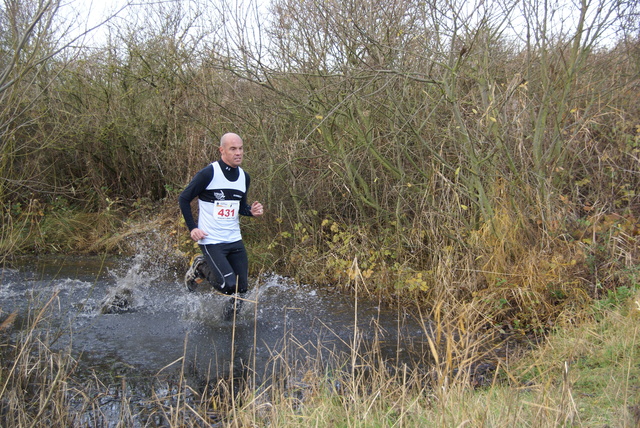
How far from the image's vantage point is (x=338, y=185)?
891cm

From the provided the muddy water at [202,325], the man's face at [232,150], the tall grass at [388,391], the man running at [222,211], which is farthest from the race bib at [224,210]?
the tall grass at [388,391]

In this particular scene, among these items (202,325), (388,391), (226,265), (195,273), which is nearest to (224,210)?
(226,265)

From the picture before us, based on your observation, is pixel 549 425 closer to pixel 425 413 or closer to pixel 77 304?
pixel 425 413

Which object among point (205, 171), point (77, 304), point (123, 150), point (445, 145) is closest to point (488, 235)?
point (445, 145)

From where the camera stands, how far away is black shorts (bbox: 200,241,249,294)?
589 cm

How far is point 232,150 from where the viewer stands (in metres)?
5.64

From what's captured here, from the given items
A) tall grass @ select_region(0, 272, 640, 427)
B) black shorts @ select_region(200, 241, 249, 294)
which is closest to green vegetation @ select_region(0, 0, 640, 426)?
tall grass @ select_region(0, 272, 640, 427)

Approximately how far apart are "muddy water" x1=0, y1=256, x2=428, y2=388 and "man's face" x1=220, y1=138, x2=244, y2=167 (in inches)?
56.2

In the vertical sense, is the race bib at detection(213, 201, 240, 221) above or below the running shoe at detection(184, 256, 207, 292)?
above

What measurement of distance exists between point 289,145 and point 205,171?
10.8 ft

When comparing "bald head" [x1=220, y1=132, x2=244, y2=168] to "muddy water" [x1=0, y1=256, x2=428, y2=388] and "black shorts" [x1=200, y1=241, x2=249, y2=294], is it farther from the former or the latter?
"muddy water" [x1=0, y1=256, x2=428, y2=388]

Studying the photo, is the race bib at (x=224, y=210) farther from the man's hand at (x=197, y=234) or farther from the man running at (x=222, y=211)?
the man's hand at (x=197, y=234)

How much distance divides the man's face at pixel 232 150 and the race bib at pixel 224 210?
1.29 ft

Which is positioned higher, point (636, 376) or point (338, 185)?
point (338, 185)
